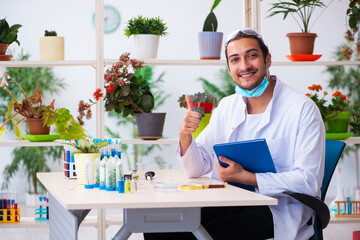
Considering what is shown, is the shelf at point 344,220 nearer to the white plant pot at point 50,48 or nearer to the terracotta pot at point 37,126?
the terracotta pot at point 37,126

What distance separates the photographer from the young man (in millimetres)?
2098

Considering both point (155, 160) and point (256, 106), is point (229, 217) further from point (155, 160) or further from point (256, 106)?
point (155, 160)

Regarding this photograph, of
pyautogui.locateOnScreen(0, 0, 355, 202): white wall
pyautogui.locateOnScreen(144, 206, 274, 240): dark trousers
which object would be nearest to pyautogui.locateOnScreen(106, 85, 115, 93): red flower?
pyautogui.locateOnScreen(144, 206, 274, 240): dark trousers

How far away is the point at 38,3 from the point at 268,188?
7.86 metres

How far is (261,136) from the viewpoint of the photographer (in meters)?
2.40

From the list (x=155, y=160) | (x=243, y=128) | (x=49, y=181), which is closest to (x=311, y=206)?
(x=243, y=128)

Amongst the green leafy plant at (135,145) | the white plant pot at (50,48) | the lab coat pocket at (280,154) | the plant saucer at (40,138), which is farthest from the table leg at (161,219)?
the green leafy plant at (135,145)

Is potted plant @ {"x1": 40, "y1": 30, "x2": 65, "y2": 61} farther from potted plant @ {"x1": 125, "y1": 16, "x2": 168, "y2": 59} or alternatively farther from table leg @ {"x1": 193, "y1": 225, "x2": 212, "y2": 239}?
table leg @ {"x1": 193, "y1": 225, "x2": 212, "y2": 239}

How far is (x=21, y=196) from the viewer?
893cm

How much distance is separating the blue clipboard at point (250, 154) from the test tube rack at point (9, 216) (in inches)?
82.4

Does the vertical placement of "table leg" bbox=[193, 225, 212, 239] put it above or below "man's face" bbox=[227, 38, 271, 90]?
below

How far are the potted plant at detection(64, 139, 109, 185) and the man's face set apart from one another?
0.73 m

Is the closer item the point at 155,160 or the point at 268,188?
the point at 268,188

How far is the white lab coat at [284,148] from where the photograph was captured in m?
2.10
